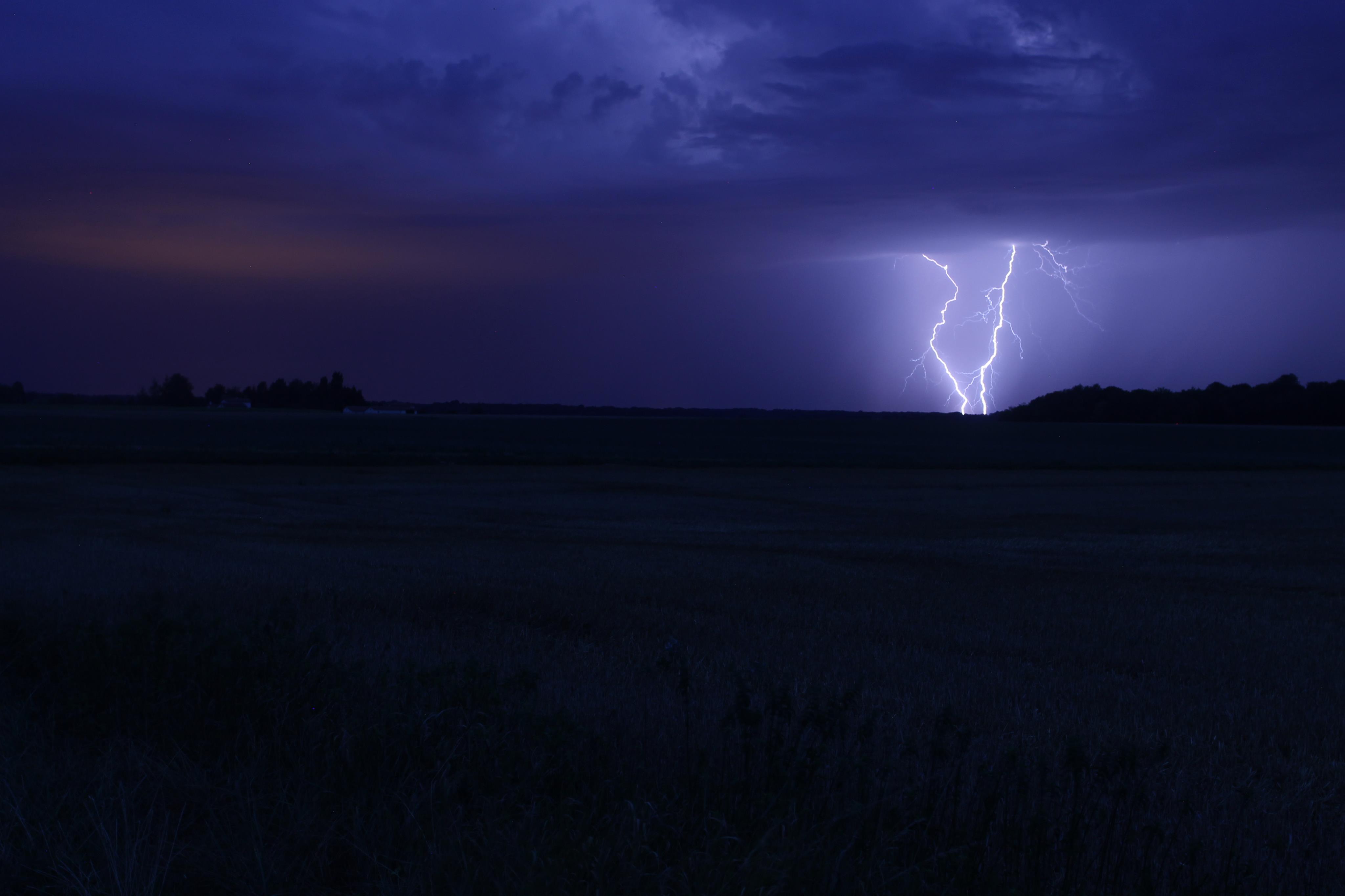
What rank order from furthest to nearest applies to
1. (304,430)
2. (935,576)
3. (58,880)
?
1. (304,430)
2. (935,576)
3. (58,880)

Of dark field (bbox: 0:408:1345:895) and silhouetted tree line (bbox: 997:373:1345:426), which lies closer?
dark field (bbox: 0:408:1345:895)

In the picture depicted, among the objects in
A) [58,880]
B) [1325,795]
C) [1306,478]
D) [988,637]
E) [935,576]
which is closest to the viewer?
[58,880]

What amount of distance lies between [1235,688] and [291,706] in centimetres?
780

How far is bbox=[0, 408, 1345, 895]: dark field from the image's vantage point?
4762mm

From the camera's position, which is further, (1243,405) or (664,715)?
(1243,405)

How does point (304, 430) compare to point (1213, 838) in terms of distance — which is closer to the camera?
point (1213, 838)

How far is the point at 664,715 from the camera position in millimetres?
7262

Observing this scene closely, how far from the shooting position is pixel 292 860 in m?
4.84

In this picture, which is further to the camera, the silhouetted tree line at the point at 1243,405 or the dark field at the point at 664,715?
the silhouetted tree line at the point at 1243,405

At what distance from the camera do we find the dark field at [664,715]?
4.76 m

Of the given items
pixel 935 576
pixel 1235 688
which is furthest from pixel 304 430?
pixel 1235 688

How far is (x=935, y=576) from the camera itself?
17.3 meters

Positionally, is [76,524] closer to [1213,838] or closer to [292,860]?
[292,860]

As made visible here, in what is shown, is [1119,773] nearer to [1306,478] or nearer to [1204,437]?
[1306,478]
